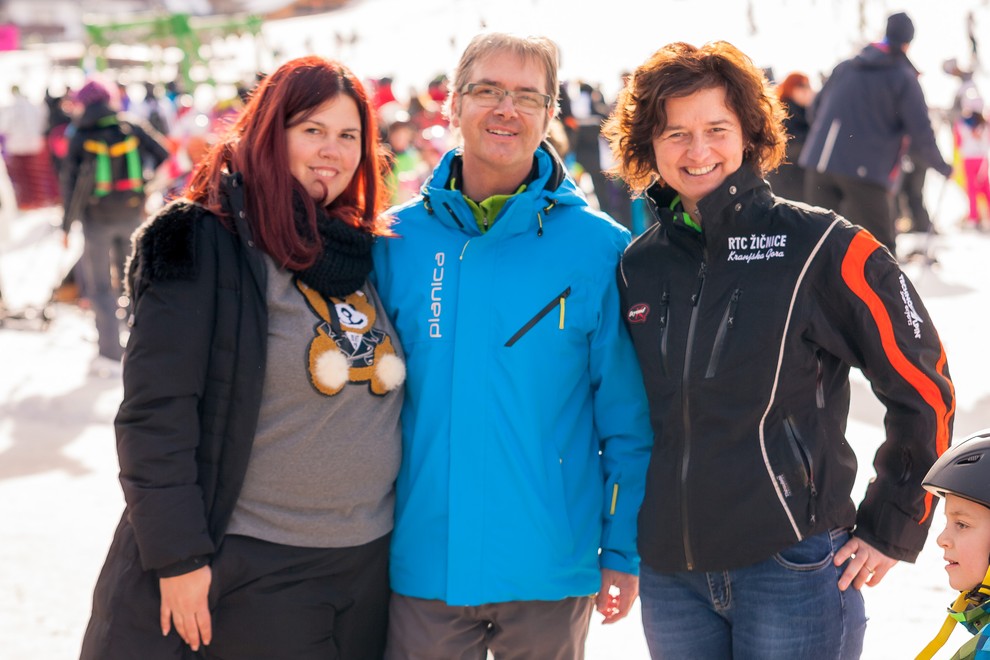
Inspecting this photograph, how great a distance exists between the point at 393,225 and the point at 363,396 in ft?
1.67

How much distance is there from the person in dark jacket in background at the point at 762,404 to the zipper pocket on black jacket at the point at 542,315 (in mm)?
267

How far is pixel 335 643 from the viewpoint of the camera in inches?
106

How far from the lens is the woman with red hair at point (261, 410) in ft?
7.95

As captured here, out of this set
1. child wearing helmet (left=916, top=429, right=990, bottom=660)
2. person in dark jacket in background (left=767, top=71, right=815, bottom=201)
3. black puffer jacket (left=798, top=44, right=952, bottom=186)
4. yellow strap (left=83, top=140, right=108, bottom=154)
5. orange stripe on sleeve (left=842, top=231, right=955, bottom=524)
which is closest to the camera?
child wearing helmet (left=916, top=429, right=990, bottom=660)

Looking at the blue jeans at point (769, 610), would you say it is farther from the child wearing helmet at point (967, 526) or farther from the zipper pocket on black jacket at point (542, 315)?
the zipper pocket on black jacket at point (542, 315)

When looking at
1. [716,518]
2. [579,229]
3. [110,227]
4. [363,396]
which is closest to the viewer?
[716,518]

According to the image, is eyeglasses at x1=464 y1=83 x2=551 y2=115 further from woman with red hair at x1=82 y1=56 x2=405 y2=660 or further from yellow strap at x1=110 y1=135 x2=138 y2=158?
yellow strap at x1=110 y1=135 x2=138 y2=158

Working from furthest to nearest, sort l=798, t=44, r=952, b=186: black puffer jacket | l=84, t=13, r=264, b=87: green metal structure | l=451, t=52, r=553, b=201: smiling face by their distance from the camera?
l=84, t=13, r=264, b=87: green metal structure < l=798, t=44, r=952, b=186: black puffer jacket < l=451, t=52, r=553, b=201: smiling face

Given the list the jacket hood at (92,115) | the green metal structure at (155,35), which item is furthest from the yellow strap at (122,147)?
the green metal structure at (155,35)

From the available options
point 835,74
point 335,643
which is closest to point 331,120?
point 335,643

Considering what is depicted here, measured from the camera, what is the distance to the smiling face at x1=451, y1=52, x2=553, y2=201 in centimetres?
279

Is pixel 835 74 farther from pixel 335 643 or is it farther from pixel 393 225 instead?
pixel 335 643

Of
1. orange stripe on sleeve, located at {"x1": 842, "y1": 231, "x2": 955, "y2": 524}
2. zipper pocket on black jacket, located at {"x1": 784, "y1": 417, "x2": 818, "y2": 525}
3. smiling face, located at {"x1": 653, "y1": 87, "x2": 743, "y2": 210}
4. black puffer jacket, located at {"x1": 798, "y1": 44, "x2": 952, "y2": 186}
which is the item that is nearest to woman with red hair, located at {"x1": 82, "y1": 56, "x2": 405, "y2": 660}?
smiling face, located at {"x1": 653, "y1": 87, "x2": 743, "y2": 210}

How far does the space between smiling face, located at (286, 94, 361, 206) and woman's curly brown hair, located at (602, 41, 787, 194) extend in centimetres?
67
